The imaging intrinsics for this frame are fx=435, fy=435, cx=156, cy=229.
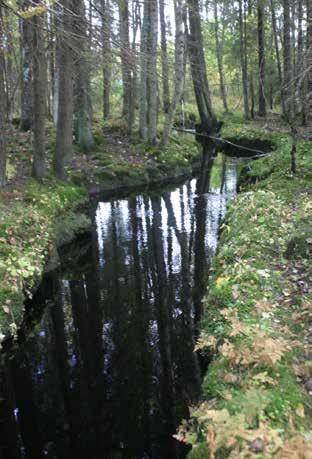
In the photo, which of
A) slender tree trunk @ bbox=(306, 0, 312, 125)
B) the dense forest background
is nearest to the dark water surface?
the dense forest background

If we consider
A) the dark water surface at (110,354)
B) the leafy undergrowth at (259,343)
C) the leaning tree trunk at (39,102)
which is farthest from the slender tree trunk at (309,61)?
the leaning tree trunk at (39,102)

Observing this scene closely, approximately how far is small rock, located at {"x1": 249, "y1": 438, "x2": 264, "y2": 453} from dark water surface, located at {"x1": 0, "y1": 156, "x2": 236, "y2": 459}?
4.75ft

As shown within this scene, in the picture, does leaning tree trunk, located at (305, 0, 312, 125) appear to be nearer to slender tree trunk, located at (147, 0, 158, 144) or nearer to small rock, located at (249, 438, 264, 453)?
slender tree trunk, located at (147, 0, 158, 144)

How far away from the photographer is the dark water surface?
4.99 m

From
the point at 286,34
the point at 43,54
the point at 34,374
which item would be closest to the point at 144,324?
the point at 34,374

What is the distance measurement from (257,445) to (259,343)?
131cm

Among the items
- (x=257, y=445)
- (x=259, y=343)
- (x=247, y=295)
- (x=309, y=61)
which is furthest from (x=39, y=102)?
(x=257, y=445)

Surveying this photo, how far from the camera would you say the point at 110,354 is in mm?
6461

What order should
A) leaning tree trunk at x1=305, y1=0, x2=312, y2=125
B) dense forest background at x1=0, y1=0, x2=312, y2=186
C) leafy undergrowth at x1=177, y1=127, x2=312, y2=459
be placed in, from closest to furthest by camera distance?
1. leafy undergrowth at x1=177, y1=127, x2=312, y2=459
2. dense forest background at x1=0, y1=0, x2=312, y2=186
3. leaning tree trunk at x1=305, y1=0, x2=312, y2=125

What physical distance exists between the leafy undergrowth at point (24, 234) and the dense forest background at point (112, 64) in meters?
0.79

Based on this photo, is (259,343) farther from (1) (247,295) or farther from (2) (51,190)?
(2) (51,190)

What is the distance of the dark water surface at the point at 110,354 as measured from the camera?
4992 mm

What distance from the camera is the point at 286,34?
18.8 metres

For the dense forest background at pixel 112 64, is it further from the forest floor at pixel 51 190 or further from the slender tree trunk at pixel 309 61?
the forest floor at pixel 51 190
